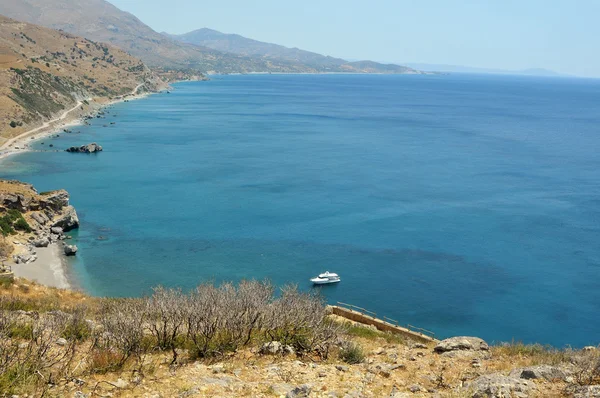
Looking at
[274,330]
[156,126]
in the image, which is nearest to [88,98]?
[156,126]

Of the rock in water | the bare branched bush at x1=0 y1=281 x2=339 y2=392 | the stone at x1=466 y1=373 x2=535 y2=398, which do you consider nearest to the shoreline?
the rock in water

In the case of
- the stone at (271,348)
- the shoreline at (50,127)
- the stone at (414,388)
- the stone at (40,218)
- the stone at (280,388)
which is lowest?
the stone at (40,218)

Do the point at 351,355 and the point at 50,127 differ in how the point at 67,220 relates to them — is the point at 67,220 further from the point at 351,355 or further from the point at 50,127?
the point at 50,127

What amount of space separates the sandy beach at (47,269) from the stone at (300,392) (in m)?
28.1

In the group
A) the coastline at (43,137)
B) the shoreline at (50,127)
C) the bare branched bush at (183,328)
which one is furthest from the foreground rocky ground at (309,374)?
the shoreline at (50,127)

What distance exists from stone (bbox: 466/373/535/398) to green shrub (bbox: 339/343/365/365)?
9.31 feet

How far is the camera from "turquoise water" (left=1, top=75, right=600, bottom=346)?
35.5m

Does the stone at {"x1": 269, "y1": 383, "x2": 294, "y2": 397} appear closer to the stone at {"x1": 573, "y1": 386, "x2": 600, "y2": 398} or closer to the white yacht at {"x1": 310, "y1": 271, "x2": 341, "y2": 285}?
the stone at {"x1": 573, "y1": 386, "x2": 600, "y2": 398}

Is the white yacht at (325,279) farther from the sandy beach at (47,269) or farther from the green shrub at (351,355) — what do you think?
the green shrub at (351,355)

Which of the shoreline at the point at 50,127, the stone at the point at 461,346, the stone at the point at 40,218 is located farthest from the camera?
the shoreline at the point at 50,127

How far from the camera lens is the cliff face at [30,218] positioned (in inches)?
1524

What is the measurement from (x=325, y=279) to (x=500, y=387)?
26.5 metres

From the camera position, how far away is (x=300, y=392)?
30.5 ft

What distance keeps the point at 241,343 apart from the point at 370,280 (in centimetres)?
2582
